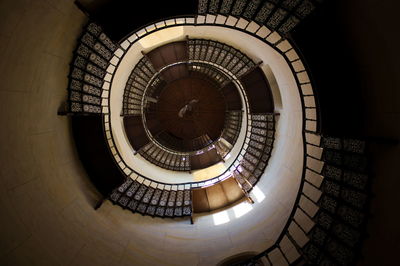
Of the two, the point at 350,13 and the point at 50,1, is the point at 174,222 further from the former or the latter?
the point at 350,13

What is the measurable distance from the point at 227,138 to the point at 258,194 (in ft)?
17.7

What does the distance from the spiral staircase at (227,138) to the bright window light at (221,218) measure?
0.54 metres

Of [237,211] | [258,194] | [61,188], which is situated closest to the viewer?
[61,188]

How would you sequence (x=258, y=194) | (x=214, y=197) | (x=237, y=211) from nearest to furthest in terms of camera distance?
(x=258, y=194) < (x=237, y=211) < (x=214, y=197)

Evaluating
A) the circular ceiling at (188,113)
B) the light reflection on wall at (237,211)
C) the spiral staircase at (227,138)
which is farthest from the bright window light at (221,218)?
the circular ceiling at (188,113)

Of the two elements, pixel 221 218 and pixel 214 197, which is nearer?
pixel 221 218

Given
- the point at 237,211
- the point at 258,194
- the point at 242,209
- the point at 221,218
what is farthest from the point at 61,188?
the point at 258,194

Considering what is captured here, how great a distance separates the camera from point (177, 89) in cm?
1212

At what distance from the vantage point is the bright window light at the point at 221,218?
7163 mm

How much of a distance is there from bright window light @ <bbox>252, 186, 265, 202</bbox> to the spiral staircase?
25 cm

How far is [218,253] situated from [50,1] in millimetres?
7586

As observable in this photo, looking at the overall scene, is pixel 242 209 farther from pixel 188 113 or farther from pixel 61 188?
pixel 188 113

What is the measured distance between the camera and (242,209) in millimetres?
7430

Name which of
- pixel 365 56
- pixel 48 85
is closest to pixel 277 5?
pixel 365 56
